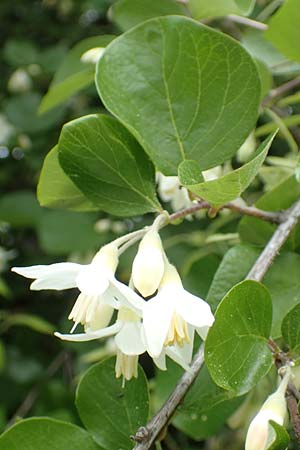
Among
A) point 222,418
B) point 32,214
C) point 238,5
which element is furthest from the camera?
point 32,214

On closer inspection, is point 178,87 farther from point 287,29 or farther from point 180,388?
point 180,388

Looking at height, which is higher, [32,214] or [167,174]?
[167,174]

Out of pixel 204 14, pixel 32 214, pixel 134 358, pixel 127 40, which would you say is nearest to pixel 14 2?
pixel 32 214

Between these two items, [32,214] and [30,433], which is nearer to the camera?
[30,433]

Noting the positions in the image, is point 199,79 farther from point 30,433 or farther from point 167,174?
point 30,433

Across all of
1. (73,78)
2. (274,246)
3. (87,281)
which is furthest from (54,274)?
(73,78)

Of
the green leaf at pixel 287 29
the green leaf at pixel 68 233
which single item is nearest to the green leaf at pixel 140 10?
the green leaf at pixel 287 29

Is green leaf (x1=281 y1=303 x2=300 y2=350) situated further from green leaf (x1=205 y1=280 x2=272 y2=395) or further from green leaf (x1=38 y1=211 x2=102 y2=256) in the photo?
green leaf (x1=38 y1=211 x2=102 y2=256)
